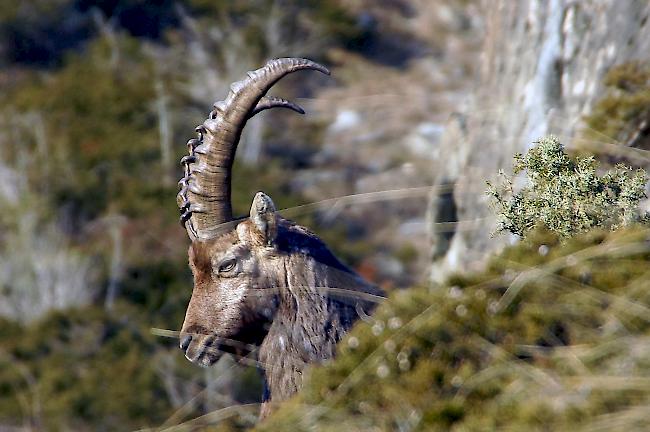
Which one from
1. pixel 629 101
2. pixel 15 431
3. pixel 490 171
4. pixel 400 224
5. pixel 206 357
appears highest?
pixel 629 101

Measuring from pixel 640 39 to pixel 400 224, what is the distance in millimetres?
23703

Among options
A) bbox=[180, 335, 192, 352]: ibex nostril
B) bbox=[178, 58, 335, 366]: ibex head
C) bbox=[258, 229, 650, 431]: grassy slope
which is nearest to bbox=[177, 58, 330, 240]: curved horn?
bbox=[178, 58, 335, 366]: ibex head

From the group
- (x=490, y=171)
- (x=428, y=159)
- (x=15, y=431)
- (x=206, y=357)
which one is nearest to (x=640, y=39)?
(x=490, y=171)

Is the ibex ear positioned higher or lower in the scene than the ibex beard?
higher

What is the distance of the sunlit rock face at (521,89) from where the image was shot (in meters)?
10.2

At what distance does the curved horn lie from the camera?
7.88 metres

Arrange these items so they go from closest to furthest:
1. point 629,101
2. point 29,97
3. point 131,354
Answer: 1. point 629,101
2. point 131,354
3. point 29,97

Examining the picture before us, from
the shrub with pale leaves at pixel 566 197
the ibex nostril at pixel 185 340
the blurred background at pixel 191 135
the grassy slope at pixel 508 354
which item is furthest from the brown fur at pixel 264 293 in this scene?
the grassy slope at pixel 508 354

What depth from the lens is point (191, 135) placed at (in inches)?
1554

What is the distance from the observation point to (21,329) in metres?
30.2

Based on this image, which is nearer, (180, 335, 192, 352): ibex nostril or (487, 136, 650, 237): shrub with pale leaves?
(487, 136, 650, 237): shrub with pale leaves

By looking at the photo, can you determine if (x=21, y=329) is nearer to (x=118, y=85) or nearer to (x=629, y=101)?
(x=118, y=85)

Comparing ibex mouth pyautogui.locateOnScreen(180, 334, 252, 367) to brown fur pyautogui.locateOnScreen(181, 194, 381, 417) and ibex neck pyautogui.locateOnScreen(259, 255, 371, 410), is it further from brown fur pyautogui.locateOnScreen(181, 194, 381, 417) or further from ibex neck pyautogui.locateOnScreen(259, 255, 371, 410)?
ibex neck pyautogui.locateOnScreen(259, 255, 371, 410)

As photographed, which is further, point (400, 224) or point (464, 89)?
point (464, 89)
